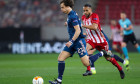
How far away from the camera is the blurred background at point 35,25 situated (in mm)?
24938

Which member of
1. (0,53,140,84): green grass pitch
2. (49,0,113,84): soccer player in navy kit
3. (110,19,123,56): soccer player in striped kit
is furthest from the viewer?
(110,19,123,56): soccer player in striped kit

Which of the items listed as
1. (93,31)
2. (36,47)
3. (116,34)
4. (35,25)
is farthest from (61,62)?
(35,25)

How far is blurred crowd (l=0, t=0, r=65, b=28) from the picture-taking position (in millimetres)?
25281

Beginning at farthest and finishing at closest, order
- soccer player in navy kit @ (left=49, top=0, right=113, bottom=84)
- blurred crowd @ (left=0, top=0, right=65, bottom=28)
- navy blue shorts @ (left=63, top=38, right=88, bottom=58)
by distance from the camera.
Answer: blurred crowd @ (left=0, top=0, right=65, bottom=28) < navy blue shorts @ (left=63, top=38, right=88, bottom=58) < soccer player in navy kit @ (left=49, top=0, right=113, bottom=84)

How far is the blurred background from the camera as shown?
24.9 m

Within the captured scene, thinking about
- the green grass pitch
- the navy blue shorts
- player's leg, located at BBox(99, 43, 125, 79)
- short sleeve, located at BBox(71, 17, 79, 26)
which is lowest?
the green grass pitch

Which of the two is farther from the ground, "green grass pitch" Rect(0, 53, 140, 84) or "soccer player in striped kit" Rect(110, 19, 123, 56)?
"soccer player in striped kit" Rect(110, 19, 123, 56)

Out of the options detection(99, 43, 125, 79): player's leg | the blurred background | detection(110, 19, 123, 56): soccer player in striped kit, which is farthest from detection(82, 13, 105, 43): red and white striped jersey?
the blurred background

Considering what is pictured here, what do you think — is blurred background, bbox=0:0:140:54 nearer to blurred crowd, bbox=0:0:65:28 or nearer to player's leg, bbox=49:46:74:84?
blurred crowd, bbox=0:0:65:28

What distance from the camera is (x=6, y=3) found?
26406mm

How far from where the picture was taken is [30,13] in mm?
25516

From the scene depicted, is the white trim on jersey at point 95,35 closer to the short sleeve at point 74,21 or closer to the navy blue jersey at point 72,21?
the navy blue jersey at point 72,21

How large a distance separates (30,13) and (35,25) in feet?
2.98

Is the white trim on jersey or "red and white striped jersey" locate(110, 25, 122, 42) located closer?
the white trim on jersey
